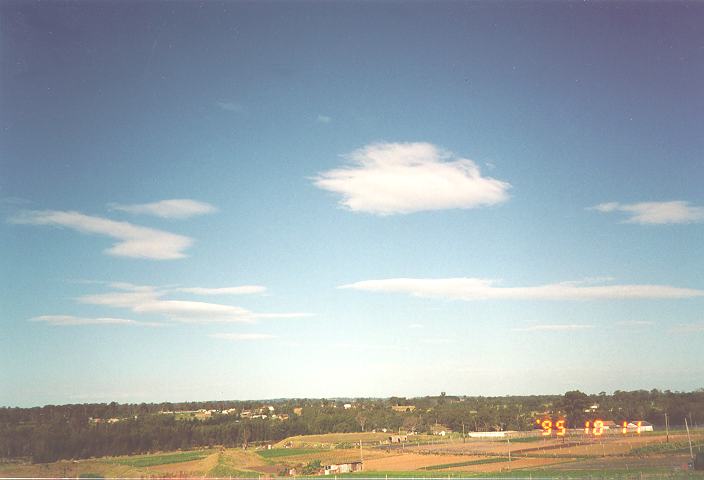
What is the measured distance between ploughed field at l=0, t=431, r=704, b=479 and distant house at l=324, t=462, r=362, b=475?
1.19 metres

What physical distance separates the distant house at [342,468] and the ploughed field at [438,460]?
119cm

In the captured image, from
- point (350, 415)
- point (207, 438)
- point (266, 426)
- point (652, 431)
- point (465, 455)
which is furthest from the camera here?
point (350, 415)

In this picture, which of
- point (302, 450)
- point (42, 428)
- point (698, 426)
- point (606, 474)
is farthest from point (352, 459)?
point (698, 426)

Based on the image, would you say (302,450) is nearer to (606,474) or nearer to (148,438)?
(148,438)

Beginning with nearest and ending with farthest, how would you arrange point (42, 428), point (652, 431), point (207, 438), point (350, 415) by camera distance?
point (42, 428) < point (652, 431) < point (207, 438) < point (350, 415)

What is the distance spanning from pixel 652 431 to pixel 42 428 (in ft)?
315

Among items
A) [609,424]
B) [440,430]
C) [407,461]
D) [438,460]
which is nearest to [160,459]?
[407,461]

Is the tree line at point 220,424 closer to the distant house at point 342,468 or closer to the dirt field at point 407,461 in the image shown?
the dirt field at point 407,461

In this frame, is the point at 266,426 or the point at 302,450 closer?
the point at 302,450

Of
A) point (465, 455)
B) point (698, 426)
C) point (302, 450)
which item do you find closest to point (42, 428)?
point (302, 450)

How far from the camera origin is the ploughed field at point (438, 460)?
181ft

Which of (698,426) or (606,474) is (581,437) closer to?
(698,426)

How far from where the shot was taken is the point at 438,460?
72.6m

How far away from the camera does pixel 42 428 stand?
88.4 m
